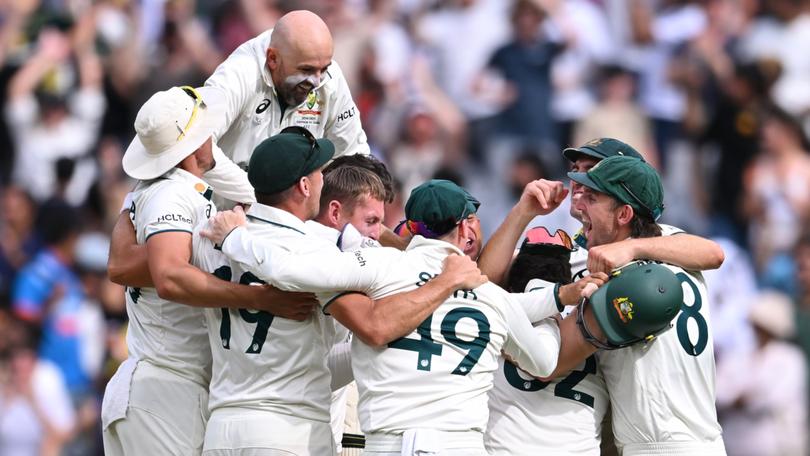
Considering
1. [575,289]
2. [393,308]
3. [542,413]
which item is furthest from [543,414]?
[393,308]

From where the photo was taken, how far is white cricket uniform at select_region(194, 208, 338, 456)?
5.16 meters

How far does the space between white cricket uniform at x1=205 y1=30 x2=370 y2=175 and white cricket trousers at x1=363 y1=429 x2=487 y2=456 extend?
201 centimetres

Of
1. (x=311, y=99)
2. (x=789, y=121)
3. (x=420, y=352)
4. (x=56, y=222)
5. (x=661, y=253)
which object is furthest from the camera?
(x=56, y=222)

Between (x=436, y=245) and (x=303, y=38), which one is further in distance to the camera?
(x=303, y=38)

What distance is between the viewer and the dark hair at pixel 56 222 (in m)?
13.4

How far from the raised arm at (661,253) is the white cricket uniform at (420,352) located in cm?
53

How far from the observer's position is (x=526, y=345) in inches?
204

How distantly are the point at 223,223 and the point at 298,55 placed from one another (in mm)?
1536

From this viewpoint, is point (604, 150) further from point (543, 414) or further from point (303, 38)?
point (303, 38)

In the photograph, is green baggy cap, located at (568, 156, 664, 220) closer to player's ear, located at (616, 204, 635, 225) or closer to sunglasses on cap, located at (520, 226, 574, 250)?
player's ear, located at (616, 204, 635, 225)

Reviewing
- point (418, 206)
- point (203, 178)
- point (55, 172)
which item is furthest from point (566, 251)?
point (55, 172)

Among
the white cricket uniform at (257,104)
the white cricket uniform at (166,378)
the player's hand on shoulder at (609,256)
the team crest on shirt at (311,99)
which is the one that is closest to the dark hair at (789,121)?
the white cricket uniform at (257,104)

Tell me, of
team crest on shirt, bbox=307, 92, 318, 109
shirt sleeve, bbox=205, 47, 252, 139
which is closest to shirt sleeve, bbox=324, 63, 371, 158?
team crest on shirt, bbox=307, 92, 318, 109

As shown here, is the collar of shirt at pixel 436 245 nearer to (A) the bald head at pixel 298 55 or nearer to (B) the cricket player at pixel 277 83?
(B) the cricket player at pixel 277 83
